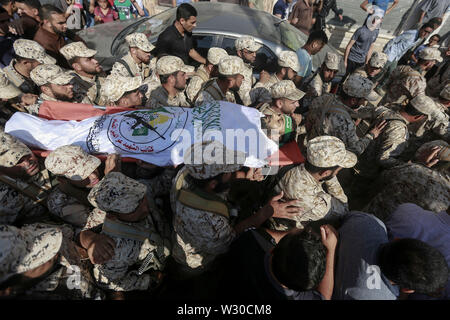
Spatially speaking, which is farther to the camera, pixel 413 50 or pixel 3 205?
pixel 413 50

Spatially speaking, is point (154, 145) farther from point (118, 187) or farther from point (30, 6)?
point (30, 6)

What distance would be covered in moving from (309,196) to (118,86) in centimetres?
279

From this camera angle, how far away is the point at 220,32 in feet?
14.5

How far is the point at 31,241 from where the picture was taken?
150 cm

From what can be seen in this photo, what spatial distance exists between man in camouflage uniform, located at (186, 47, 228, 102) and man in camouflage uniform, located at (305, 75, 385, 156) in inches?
67.3

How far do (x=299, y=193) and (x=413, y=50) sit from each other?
254 inches

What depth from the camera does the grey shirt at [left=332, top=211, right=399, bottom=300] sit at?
4.91ft

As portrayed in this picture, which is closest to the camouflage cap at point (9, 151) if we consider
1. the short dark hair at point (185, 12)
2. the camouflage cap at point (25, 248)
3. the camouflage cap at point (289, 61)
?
the camouflage cap at point (25, 248)

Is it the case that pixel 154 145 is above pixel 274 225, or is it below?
above

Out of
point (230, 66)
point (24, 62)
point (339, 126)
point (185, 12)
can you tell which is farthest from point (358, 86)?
point (24, 62)

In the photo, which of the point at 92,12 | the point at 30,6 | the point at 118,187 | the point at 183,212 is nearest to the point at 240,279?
the point at 183,212

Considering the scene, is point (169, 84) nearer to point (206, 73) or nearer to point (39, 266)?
point (206, 73)

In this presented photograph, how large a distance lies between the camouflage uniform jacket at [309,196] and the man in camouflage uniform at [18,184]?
2689mm

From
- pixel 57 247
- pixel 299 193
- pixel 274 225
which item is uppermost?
pixel 299 193
